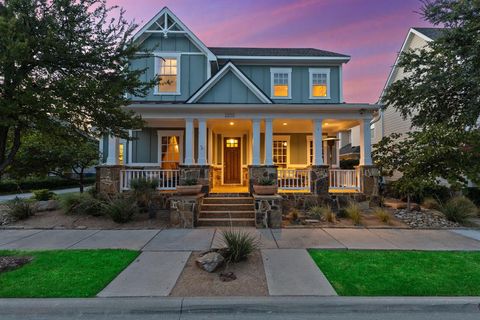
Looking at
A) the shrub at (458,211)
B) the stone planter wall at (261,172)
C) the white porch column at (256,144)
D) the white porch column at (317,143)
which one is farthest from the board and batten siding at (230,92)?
the shrub at (458,211)

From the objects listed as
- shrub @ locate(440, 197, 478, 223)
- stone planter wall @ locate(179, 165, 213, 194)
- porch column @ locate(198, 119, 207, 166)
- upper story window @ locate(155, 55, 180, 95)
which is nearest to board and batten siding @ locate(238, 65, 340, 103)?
upper story window @ locate(155, 55, 180, 95)

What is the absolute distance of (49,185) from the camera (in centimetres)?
2298

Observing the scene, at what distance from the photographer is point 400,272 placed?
14.8 feet

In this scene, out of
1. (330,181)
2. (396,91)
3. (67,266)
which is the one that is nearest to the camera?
(67,266)

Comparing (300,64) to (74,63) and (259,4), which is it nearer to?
(259,4)

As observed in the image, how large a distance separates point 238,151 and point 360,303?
11.3 m

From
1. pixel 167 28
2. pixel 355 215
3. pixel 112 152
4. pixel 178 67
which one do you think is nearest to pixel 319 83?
pixel 178 67

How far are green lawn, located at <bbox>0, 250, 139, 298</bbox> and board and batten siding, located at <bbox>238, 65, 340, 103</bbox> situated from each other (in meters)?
10.5

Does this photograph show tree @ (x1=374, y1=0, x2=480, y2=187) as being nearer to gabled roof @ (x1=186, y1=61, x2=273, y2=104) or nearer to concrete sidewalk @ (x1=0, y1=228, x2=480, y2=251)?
concrete sidewalk @ (x1=0, y1=228, x2=480, y2=251)

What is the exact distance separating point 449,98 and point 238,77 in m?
7.82

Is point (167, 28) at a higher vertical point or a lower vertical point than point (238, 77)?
higher

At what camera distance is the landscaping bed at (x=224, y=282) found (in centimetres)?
388

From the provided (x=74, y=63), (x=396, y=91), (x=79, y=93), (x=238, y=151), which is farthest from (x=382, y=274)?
(x=238, y=151)

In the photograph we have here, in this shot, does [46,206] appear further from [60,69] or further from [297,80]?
[297,80]
